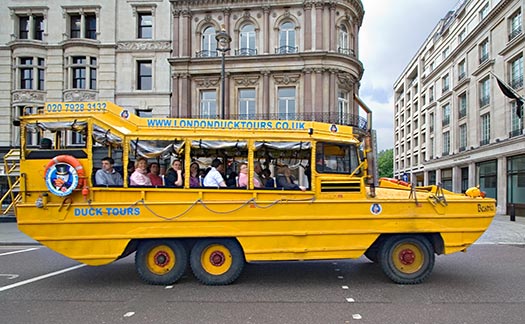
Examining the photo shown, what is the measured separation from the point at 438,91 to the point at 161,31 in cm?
2896

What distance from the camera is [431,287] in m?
6.11

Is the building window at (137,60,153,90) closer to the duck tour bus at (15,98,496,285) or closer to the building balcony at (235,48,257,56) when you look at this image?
the building balcony at (235,48,257,56)

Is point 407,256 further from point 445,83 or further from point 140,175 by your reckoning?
point 445,83

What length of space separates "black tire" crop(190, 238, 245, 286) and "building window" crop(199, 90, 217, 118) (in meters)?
18.3

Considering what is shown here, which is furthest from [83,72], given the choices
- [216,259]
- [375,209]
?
[375,209]

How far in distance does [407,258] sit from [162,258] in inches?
160

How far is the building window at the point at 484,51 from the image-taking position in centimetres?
2638

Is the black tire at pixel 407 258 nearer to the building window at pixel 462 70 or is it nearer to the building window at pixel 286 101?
the building window at pixel 286 101

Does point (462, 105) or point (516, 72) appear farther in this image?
point (462, 105)

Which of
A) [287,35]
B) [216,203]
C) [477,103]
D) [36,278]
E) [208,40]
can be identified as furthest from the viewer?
[477,103]

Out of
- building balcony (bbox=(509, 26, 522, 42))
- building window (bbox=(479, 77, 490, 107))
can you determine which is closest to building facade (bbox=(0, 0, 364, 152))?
building balcony (bbox=(509, 26, 522, 42))

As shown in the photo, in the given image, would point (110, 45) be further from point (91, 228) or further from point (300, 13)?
point (91, 228)

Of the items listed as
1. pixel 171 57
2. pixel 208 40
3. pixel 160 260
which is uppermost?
pixel 208 40

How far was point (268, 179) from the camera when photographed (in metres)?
6.38
